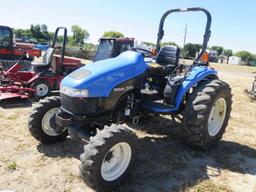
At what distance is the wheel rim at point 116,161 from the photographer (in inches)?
134

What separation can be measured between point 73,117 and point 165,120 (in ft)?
9.21

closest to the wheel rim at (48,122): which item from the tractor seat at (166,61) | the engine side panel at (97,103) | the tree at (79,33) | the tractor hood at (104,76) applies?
the engine side panel at (97,103)

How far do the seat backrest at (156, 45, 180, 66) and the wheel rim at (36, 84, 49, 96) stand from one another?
397 centimetres

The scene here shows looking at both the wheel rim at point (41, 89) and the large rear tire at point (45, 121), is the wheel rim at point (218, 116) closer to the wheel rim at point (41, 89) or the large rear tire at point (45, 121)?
the large rear tire at point (45, 121)

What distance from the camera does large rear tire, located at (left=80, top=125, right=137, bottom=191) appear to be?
10.3 ft

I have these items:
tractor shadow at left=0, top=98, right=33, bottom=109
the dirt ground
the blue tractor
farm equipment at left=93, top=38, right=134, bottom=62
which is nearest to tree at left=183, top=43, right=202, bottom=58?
the blue tractor

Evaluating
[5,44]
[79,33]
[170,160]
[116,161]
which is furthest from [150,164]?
[79,33]

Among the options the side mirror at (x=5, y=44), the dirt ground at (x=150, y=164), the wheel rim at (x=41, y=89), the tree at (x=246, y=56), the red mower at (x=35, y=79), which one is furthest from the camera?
the tree at (x=246, y=56)

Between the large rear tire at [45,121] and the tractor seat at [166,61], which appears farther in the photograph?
the tractor seat at [166,61]

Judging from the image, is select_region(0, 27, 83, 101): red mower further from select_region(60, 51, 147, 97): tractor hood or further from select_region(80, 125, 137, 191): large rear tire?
select_region(80, 125, 137, 191): large rear tire

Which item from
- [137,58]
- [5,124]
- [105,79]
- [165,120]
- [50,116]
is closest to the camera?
[105,79]

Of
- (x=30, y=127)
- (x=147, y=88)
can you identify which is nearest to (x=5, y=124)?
(x=30, y=127)

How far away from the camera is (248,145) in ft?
17.1

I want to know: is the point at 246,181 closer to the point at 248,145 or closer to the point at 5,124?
the point at 248,145
